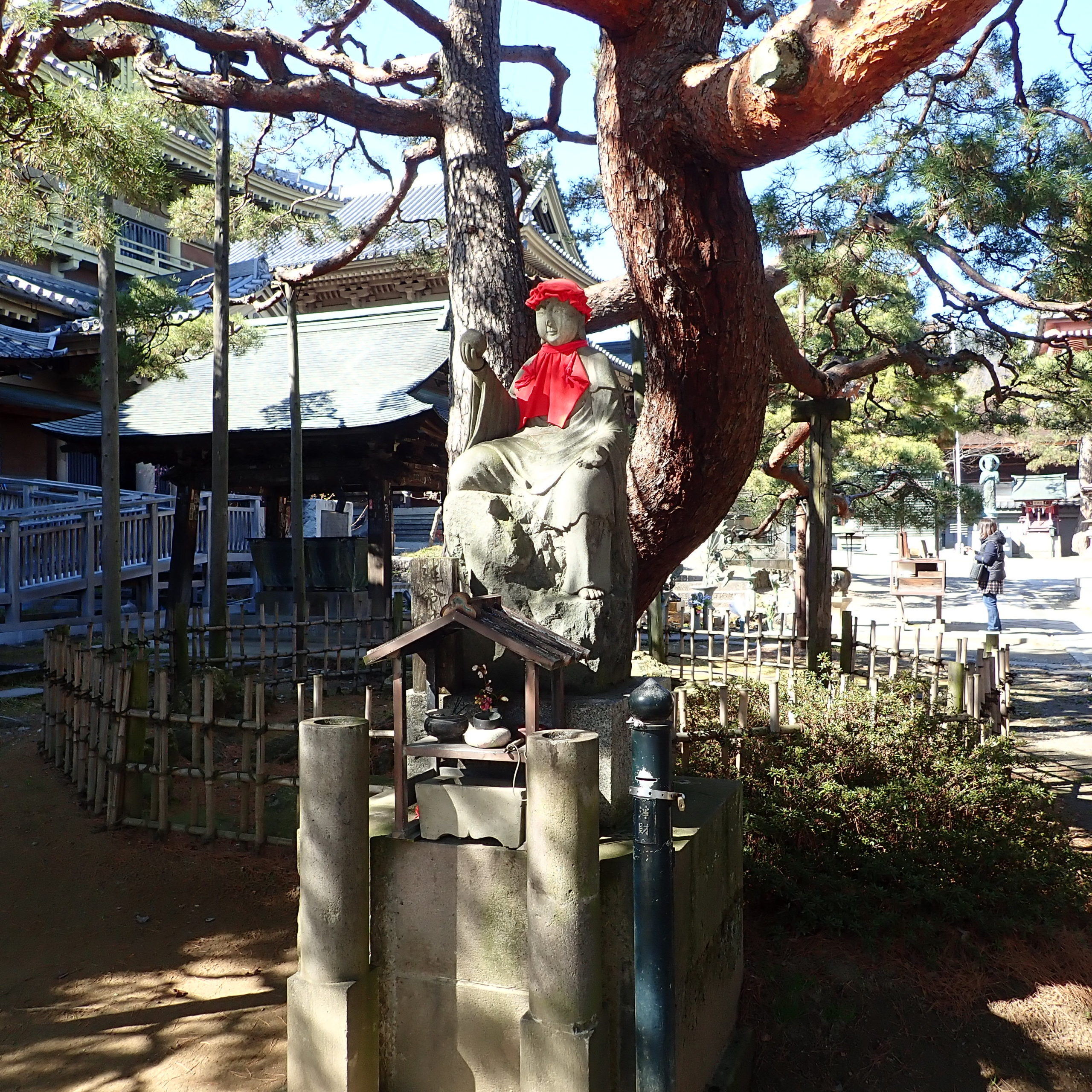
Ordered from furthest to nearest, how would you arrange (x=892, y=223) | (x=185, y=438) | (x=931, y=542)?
(x=931, y=542)
(x=185, y=438)
(x=892, y=223)

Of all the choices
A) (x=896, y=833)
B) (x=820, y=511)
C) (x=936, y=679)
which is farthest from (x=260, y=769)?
(x=820, y=511)

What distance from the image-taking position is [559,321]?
3.65 m

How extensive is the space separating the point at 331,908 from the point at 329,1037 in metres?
0.40

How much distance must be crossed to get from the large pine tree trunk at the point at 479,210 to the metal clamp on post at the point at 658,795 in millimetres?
3477

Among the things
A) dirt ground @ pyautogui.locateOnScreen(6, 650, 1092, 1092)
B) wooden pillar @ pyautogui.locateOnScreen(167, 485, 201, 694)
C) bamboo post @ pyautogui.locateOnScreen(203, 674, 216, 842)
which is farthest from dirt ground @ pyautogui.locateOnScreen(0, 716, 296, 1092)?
wooden pillar @ pyautogui.locateOnScreen(167, 485, 201, 694)

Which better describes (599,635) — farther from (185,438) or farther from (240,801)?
(185,438)

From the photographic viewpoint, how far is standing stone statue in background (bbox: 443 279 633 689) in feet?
10.8

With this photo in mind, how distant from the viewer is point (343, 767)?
2.79 meters

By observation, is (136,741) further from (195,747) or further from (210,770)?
(210,770)

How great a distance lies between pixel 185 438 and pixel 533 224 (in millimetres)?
8914

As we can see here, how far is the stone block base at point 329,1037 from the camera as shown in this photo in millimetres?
2762

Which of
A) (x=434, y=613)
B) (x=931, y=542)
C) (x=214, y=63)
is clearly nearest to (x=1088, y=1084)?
(x=434, y=613)

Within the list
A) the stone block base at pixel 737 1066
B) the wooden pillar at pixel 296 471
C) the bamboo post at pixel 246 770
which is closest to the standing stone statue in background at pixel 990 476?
the wooden pillar at pixel 296 471

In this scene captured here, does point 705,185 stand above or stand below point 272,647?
above
